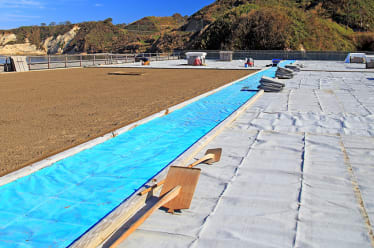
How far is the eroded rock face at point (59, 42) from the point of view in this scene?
123375 millimetres

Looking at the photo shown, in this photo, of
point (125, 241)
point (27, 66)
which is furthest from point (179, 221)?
point (27, 66)

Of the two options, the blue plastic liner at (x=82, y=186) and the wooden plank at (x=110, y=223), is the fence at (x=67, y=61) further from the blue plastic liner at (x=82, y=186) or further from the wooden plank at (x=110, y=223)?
the wooden plank at (x=110, y=223)

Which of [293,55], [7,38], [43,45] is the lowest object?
[293,55]

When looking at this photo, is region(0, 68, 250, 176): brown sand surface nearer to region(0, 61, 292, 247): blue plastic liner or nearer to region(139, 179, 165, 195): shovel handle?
region(0, 61, 292, 247): blue plastic liner

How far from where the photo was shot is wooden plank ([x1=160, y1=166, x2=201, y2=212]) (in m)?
3.69

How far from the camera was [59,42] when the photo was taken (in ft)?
414

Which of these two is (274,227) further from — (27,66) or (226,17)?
(226,17)

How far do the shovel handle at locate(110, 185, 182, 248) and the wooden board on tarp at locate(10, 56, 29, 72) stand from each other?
2455 cm

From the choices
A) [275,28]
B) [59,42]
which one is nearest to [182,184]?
[275,28]

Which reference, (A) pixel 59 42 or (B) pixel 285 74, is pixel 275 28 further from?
(A) pixel 59 42

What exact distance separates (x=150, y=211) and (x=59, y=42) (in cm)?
13488

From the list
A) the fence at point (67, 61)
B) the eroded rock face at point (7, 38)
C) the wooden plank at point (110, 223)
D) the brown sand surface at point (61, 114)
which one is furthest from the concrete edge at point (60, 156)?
the eroded rock face at point (7, 38)

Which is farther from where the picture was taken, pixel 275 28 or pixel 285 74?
pixel 275 28

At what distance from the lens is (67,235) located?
3334 millimetres
